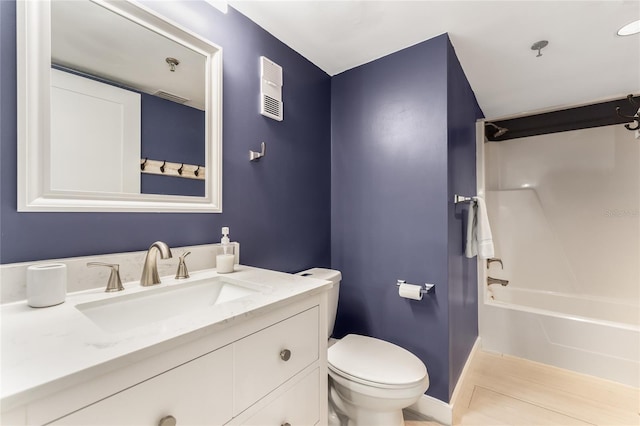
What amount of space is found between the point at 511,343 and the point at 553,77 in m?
2.13

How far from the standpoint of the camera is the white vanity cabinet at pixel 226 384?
1.45 feet

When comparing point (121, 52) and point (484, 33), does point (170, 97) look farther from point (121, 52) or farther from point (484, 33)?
point (484, 33)

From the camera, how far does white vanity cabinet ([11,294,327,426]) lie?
1.45ft

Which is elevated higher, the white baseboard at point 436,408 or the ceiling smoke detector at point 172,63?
the ceiling smoke detector at point 172,63

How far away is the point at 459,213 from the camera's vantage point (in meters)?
1.82

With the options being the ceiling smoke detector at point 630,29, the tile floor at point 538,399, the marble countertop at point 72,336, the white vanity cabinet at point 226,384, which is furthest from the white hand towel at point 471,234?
the marble countertop at point 72,336

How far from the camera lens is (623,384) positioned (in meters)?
1.81

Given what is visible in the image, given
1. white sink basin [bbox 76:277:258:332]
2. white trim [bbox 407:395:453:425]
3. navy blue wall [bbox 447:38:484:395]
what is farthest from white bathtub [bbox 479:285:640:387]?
white sink basin [bbox 76:277:258:332]

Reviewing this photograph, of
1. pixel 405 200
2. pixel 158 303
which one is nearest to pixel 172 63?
pixel 158 303

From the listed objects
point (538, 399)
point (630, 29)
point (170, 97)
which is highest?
point (630, 29)

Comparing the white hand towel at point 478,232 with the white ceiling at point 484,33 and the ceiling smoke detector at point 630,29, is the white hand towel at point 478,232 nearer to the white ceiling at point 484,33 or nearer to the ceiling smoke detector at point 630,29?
the white ceiling at point 484,33

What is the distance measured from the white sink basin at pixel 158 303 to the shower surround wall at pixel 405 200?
1.03m

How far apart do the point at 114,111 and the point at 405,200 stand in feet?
4.80

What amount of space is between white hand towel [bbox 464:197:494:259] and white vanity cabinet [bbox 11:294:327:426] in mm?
1357
